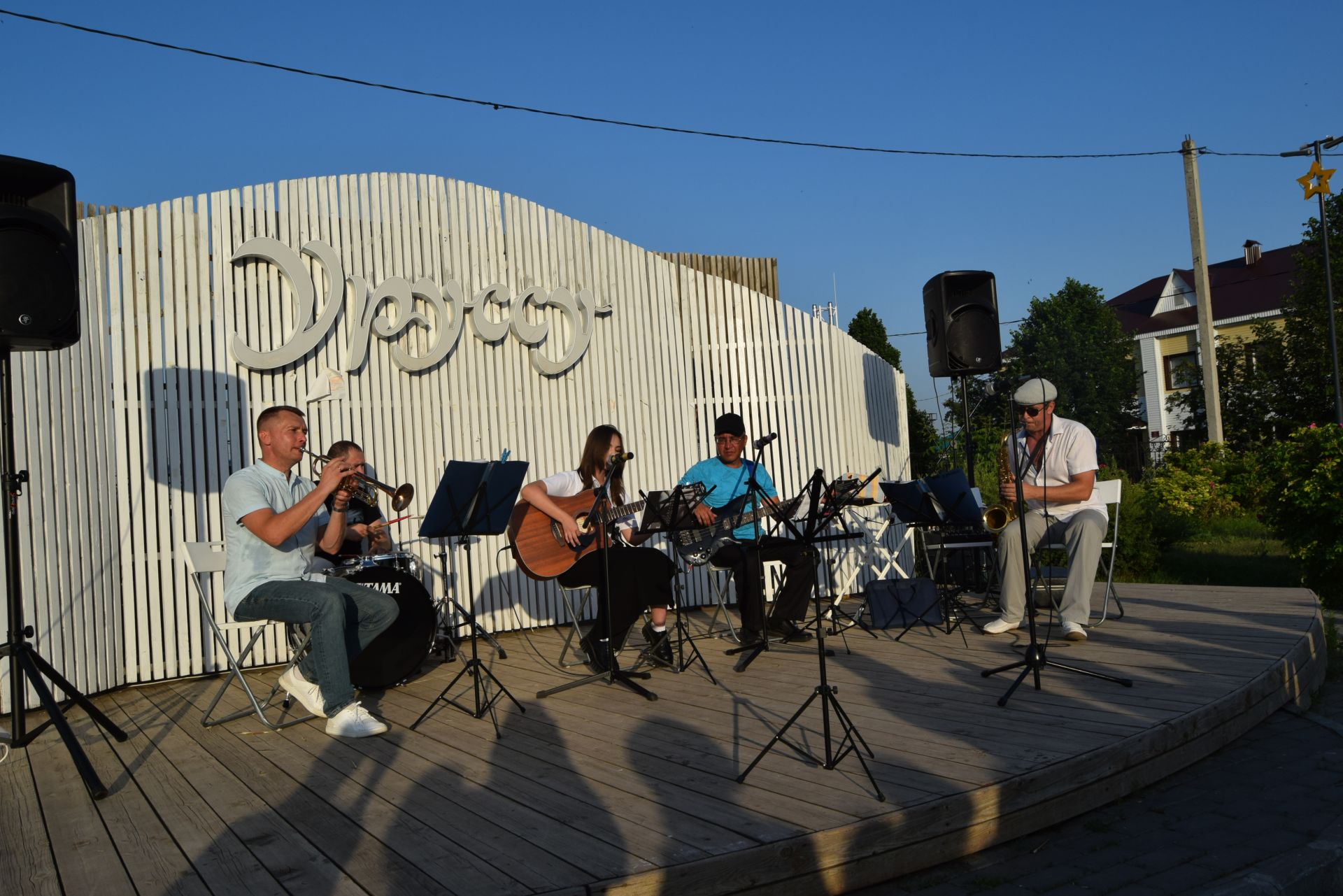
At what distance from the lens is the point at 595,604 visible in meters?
8.04

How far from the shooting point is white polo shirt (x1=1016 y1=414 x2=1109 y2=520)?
6.12 metres

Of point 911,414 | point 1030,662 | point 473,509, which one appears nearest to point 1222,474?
point 911,414

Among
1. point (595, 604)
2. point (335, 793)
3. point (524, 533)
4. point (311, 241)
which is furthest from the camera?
point (595, 604)

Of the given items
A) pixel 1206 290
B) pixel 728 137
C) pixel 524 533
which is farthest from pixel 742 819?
pixel 1206 290

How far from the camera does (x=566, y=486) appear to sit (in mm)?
5801

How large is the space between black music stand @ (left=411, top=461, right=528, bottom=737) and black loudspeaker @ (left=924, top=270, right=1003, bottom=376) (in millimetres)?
4146

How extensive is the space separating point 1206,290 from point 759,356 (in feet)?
38.7

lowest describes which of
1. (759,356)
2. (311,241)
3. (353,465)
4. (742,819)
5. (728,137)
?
(742,819)

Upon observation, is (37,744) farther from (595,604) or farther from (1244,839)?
(1244,839)

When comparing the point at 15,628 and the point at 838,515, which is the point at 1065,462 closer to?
the point at 838,515

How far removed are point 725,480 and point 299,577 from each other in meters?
2.85

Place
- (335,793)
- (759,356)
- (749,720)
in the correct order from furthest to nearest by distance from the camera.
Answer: (759,356) → (749,720) → (335,793)

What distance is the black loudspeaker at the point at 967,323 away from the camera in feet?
25.5

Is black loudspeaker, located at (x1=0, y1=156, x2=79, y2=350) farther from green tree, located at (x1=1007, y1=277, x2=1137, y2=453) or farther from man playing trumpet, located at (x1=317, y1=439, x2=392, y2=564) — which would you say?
green tree, located at (x1=1007, y1=277, x2=1137, y2=453)
